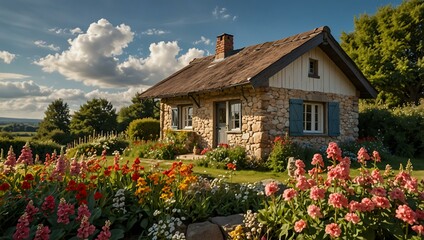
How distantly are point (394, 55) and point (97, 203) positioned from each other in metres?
23.8

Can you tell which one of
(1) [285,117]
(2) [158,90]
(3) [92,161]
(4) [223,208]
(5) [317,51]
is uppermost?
(5) [317,51]

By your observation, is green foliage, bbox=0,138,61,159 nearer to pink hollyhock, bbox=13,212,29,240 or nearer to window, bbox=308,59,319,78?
window, bbox=308,59,319,78

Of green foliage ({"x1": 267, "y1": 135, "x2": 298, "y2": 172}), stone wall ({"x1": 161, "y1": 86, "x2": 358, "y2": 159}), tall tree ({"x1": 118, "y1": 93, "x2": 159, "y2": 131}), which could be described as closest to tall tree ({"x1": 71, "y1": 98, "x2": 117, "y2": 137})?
tall tree ({"x1": 118, "y1": 93, "x2": 159, "y2": 131})

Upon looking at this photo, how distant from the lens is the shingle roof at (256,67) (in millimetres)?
10500

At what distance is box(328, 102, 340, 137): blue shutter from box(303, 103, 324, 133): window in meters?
0.31

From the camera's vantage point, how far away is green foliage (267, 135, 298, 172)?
9641 mm

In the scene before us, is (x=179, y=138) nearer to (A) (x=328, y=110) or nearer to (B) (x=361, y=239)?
(A) (x=328, y=110)

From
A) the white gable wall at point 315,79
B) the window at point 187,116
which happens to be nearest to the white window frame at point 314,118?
the white gable wall at point 315,79

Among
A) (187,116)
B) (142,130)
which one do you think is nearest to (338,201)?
(187,116)

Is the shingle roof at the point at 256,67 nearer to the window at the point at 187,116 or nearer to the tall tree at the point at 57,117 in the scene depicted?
the window at the point at 187,116

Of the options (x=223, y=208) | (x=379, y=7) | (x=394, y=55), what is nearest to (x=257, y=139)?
(x=223, y=208)

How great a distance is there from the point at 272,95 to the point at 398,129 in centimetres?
728

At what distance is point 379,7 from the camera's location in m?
24.0

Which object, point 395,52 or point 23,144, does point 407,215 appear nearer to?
point 23,144
